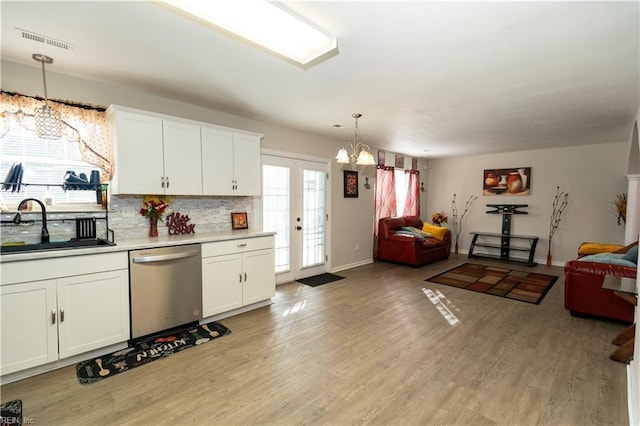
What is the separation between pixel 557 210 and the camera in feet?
20.1

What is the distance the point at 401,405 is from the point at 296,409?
0.70 m

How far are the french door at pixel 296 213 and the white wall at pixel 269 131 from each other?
0.21 metres

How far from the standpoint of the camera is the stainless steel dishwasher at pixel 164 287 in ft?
8.64

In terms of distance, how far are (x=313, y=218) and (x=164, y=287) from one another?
2.75 m

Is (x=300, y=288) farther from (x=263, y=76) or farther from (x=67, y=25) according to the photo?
(x=67, y=25)

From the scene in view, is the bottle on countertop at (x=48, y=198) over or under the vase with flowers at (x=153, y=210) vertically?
over

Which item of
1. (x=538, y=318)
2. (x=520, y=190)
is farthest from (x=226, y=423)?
(x=520, y=190)

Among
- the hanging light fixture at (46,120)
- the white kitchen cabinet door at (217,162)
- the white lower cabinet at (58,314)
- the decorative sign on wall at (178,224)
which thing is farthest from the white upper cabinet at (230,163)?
the white lower cabinet at (58,314)

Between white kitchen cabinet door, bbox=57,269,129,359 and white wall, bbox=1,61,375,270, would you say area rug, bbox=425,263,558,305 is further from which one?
white kitchen cabinet door, bbox=57,269,129,359

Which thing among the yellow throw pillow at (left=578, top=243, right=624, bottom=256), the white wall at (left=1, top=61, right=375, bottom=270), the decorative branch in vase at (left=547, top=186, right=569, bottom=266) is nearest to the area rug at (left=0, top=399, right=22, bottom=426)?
the white wall at (left=1, top=61, right=375, bottom=270)

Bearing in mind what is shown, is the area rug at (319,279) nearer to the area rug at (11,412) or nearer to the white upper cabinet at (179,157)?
the white upper cabinet at (179,157)

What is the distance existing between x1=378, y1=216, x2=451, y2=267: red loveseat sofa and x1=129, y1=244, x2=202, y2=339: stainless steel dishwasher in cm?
407

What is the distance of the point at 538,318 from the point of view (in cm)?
337

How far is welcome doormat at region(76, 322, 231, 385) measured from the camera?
229 cm
